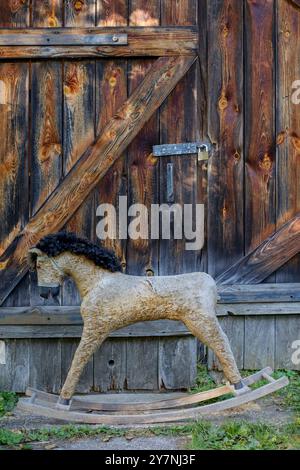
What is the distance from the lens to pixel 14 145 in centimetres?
483

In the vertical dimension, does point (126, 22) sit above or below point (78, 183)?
above

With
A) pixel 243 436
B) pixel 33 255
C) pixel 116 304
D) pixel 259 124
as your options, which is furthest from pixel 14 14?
pixel 243 436

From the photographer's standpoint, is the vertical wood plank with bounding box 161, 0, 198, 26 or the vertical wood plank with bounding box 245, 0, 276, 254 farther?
the vertical wood plank with bounding box 245, 0, 276, 254

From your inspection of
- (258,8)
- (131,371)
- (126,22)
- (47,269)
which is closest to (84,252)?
(47,269)

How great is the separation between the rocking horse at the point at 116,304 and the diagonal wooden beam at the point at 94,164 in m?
0.68

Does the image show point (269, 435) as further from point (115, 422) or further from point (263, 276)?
point (263, 276)

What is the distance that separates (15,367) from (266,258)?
7.04 feet

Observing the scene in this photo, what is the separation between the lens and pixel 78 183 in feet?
15.7

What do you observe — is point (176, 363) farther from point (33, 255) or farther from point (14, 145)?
point (14, 145)

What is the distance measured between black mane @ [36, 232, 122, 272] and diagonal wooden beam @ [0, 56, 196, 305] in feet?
2.36

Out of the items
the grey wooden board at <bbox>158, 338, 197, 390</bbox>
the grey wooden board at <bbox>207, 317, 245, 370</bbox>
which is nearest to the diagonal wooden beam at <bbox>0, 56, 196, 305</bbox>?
the grey wooden board at <bbox>158, 338, 197, 390</bbox>

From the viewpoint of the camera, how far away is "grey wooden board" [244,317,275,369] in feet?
16.4

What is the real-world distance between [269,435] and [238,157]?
219 centimetres

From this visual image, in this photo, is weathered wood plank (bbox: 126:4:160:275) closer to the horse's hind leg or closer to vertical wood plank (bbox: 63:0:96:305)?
vertical wood plank (bbox: 63:0:96:305)
